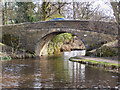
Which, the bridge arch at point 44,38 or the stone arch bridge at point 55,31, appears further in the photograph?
the bridge arch at point 44,38

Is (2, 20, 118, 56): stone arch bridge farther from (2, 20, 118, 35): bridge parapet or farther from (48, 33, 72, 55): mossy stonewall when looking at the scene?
(48, 33, 72, 55): mossy stonewall

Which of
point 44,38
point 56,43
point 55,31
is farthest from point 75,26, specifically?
point 56,43

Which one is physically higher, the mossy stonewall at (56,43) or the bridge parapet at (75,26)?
the bridge parapet at (75,26)

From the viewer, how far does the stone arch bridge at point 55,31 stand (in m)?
17.9

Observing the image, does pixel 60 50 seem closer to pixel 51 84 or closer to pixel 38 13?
pixel 38 13

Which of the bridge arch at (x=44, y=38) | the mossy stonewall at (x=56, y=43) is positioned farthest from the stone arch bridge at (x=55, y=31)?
the mossy stonewall at (x=56, y=43)

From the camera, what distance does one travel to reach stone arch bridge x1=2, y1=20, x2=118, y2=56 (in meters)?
17.9

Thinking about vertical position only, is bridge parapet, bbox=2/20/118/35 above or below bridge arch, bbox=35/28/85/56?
above

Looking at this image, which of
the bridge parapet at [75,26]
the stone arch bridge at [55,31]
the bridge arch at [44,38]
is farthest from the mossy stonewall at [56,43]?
the bridge parapet at [75,26]

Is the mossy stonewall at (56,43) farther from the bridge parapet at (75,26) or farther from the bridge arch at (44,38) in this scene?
the bridge parapet at (75,26)

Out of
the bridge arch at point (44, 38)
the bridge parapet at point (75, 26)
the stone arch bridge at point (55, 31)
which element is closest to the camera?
the bridge parapet at point (75, 26)

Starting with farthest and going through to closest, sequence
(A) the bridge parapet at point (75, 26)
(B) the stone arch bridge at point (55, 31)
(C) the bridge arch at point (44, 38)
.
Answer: (C) the bridge arch at point (44, 38) → (B) the stone arch bridge at point (55, 31) → (A) the bridge parapet at point (75, 26)

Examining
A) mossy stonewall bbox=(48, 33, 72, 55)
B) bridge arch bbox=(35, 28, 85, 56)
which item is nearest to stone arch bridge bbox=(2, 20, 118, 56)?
bridge arch bbox=(35, 28, 85, 56)

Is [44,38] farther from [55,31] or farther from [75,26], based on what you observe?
[75,26]
